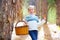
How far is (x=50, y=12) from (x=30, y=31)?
508cm

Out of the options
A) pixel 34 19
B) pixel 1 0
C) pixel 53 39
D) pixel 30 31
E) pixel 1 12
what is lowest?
Answer: pixel 53 39

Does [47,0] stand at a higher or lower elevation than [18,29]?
higher

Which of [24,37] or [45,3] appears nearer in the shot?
[24,37]

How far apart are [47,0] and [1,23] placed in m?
5.18

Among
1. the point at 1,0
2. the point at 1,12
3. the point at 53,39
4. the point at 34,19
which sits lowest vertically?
the point at 53,39

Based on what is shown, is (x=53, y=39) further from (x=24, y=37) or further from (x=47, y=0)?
(x=47, y=0)

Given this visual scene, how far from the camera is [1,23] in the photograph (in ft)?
6.40

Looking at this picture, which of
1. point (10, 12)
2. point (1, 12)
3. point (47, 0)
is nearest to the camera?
point (1, 12)

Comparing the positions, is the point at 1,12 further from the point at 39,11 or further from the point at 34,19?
the point at 39,11

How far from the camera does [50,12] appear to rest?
7.96 meters

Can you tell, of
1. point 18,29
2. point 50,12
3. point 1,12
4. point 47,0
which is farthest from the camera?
point 50,12

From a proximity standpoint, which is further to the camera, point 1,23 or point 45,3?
point 45,3

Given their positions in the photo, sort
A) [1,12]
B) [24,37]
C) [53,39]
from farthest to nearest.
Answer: [53,39] → [24,37] → [1,12]

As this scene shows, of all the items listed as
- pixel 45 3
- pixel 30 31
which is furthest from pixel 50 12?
pixel 30 31
